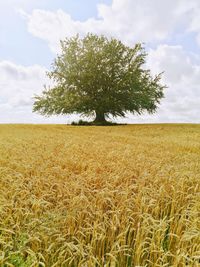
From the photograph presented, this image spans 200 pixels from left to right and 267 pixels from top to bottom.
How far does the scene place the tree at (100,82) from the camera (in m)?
41.4

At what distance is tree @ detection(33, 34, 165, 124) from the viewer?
1631 inches

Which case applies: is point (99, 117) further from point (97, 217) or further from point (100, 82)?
point (97, 217)

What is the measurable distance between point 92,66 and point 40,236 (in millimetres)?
37729

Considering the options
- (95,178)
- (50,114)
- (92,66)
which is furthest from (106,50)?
(95,178)

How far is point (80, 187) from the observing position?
20.6 ft

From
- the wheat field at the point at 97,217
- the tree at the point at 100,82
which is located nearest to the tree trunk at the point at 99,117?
the tree at the point at 100,82

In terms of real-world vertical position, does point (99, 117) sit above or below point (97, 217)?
above

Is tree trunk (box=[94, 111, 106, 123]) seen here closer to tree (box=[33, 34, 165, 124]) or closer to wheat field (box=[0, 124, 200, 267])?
tree (box=[33, 34, 165, 124])

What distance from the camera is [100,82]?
41500 millimetres

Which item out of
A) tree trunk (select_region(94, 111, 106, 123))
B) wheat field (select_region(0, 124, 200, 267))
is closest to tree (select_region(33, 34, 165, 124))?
tree trunk (select_region(94, 111, 106, 123))

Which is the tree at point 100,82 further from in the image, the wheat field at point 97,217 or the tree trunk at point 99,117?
the wheat field at point 97,217

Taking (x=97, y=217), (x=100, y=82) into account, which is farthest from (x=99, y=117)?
(x=97, y=217)

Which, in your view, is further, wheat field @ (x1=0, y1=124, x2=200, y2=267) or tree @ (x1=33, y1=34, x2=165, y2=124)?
tree @ (x1=33, y1=34, x2=165, y2=124)

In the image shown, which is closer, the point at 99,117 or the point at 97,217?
the point at 97,217
